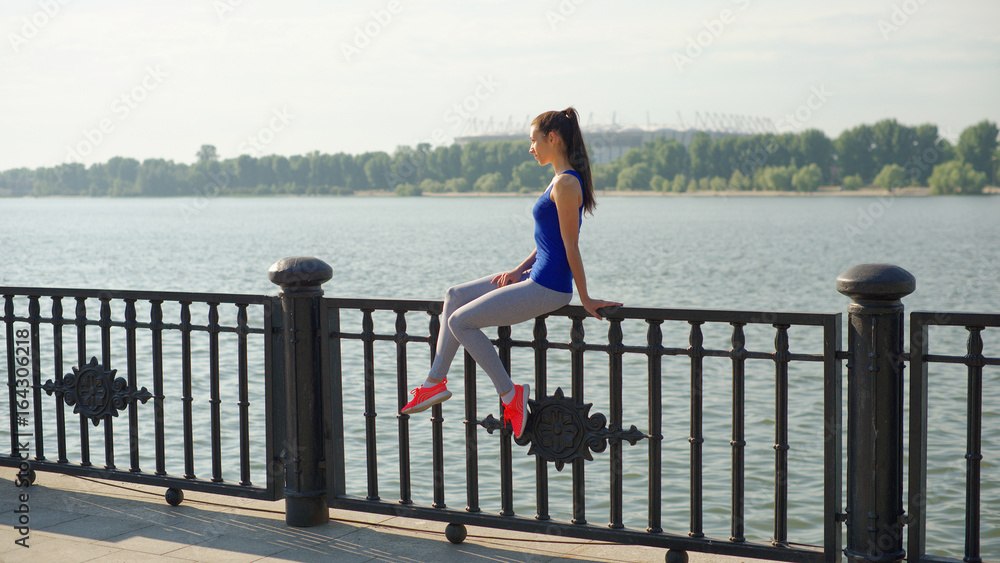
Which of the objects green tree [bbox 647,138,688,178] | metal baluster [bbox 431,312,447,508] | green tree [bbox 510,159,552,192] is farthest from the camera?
green tree [bbox 647,138,688,178]

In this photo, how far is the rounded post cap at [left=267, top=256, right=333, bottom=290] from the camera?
4.80m

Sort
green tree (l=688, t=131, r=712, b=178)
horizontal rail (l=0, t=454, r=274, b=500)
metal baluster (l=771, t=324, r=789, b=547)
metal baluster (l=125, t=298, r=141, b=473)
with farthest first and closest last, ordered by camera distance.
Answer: green tree (l=688, t=131, r=712, b=178) → metal baluster (l=125, t=298, r=141, b=473) → horizontal rail (l=0, t=454, r=274, b=500) → metal baluster (l=771, t=324, r=789, b=547)

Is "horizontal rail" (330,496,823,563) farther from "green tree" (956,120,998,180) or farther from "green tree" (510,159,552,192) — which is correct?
"green tree" (956,120,998,180)

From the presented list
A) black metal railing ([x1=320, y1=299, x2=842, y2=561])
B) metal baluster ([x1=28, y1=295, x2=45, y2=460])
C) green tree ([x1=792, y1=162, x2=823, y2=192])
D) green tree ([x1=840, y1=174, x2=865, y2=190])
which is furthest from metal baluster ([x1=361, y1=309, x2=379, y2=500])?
green tree ([x1=840, y1=174, x2=865, y2=190])

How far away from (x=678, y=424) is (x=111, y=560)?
982cm

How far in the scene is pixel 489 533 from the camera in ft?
16.4

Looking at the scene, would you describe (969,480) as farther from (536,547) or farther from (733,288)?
(733,288)

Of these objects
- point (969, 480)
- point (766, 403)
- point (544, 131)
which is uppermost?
point (544, 131)

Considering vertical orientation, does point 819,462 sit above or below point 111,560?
below

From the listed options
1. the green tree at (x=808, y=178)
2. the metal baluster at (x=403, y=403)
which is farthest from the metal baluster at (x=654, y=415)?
the green tree at (x=808, y=178)

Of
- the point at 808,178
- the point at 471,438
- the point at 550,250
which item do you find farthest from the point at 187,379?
the point at 808,178

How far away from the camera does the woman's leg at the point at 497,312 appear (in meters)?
4.28

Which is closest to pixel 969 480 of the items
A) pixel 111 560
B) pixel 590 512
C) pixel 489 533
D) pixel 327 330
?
pixel 489 533

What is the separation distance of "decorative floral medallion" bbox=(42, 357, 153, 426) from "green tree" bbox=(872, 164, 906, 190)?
159530 mm
